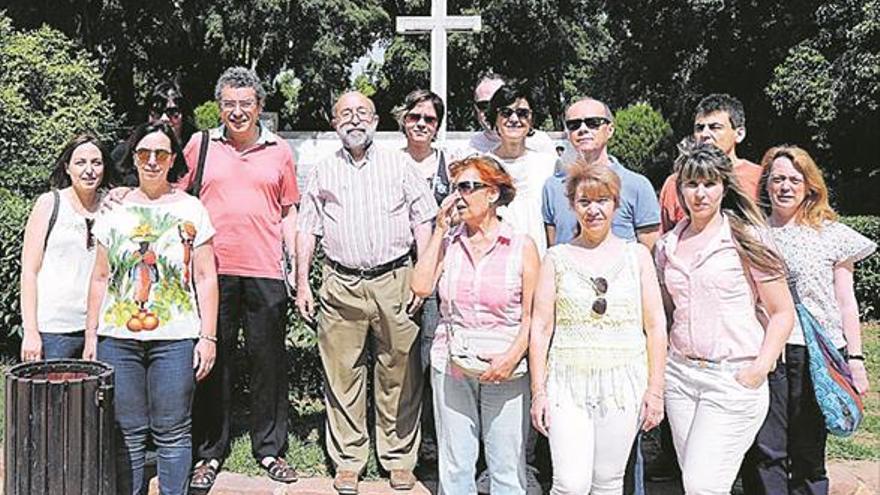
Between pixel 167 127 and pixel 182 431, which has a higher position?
pixel 167 127

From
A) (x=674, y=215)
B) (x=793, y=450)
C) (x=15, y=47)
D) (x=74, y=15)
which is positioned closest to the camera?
(x=793, y=450)

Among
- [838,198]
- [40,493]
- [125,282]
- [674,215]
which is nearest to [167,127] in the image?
[125,282]

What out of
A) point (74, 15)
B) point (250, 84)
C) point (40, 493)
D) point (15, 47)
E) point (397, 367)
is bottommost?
point (40, 493)

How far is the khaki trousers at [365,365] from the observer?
443cm

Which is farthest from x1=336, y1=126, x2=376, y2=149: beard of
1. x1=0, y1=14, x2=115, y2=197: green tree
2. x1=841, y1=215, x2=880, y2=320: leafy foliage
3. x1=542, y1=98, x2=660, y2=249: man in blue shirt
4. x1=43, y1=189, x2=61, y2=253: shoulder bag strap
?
x1=0, y1=14, x2=115, y2=197: green tree

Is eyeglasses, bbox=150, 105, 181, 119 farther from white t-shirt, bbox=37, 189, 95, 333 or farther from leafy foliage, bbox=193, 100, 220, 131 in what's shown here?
leafy foliage, bbox=193, 100, 220, 131

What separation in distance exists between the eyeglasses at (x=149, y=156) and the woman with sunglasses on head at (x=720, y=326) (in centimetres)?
211

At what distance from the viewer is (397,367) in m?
4.54

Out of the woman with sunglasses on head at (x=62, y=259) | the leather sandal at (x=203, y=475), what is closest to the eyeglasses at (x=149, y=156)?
the woman with sunglasses on head at (x=62, y=259)

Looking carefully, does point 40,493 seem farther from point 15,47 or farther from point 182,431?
point 15,47

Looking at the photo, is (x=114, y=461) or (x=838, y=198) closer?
(x=114, y=461)

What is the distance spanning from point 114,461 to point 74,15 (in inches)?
806

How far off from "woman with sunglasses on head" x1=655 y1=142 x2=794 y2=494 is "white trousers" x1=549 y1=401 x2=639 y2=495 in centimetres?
23

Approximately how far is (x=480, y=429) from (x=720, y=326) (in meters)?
1.06
